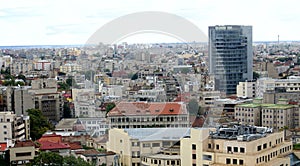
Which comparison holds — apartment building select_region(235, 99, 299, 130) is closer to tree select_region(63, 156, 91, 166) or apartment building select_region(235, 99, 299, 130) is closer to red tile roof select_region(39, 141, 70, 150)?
red tile roof select_region(39, 141, 70, 150)

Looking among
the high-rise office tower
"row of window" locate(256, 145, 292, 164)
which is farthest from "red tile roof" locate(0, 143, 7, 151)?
the high-rise office tower

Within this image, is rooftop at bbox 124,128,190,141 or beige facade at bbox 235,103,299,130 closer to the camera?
rooftop at bbox 124,128,190,141

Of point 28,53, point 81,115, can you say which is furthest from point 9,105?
point 28,53

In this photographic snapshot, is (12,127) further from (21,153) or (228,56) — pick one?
(228,56)

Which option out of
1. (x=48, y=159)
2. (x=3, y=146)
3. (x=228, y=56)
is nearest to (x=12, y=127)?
(x=3, y=146)

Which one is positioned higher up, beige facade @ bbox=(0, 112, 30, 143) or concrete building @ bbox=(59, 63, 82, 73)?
concrete building @ bbox=(59, 63, 82, 73)

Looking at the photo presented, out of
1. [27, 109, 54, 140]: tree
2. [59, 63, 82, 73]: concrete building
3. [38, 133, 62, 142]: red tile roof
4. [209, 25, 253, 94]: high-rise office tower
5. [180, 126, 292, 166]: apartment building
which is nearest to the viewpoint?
[180, 126, 292, 166]: apartment building

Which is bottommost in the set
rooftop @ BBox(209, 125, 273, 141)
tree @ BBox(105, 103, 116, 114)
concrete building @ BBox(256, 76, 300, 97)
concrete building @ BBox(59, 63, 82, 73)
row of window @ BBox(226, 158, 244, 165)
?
row of window @ BBox(226, 158, 244, 165)
